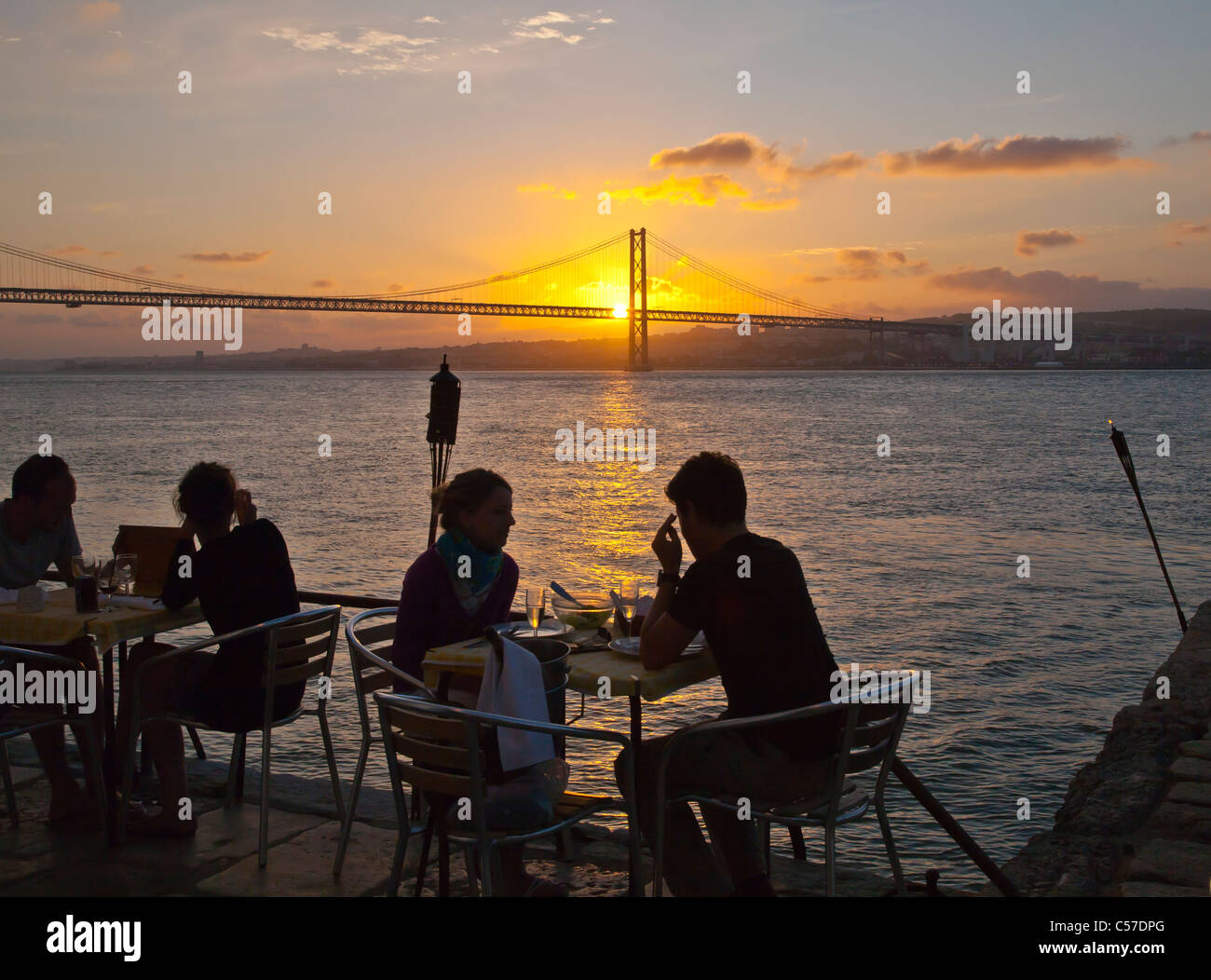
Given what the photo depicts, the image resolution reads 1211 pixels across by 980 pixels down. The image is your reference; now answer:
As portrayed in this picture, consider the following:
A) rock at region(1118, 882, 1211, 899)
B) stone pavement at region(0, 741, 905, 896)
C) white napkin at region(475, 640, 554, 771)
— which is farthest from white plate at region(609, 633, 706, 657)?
rock at region(1118, 882, 1211, 899)

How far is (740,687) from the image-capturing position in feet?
8.46

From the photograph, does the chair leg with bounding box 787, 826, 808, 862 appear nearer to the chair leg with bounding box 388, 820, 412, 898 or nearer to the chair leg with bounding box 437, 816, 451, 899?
the chair leg with bounding box 437, 816, 451, 899

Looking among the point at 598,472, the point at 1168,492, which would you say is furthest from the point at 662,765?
the point at 598,472

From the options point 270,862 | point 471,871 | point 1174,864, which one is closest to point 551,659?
point 471,871

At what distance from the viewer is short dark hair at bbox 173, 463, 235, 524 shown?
330 cm

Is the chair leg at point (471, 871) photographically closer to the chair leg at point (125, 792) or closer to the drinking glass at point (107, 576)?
the chair leg at point (125, 792)

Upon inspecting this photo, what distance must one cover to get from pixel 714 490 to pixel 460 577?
2.75 ft

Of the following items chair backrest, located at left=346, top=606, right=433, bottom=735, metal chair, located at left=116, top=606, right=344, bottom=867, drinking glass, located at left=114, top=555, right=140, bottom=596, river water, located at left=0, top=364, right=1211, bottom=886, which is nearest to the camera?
chair backrest, located at left=346, top=606, right=433, bottom=735

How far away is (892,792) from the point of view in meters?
5.11

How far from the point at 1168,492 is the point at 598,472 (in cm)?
1278

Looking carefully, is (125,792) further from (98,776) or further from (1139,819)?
(1139,819)

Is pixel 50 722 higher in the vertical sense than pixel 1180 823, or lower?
higher

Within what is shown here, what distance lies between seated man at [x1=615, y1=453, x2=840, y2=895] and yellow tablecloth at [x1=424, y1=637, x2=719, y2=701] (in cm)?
5

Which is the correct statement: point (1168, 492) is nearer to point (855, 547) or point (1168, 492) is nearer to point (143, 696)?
point (855, 547)
